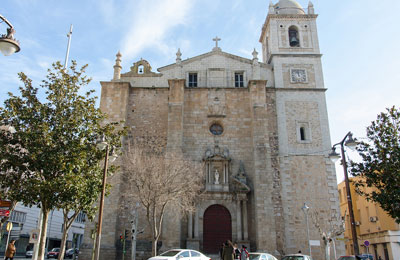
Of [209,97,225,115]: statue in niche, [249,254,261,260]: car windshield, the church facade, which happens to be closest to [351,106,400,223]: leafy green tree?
[249,254,261,260]: car windshield

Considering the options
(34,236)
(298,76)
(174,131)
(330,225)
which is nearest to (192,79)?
(174,131)

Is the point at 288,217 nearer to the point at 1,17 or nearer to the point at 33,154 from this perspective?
the point at 33,154

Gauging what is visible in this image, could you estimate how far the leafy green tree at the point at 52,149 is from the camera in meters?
11.6

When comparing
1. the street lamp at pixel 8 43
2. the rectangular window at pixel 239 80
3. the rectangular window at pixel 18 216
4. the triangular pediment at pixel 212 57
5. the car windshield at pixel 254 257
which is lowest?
the car windshield at pixel 254 257

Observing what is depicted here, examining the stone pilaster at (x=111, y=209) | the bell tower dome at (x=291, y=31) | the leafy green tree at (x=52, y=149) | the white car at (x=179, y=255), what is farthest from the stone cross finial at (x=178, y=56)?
the white car at (x=179, y=255)

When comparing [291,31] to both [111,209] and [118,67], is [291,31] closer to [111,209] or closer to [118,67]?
[118,67]

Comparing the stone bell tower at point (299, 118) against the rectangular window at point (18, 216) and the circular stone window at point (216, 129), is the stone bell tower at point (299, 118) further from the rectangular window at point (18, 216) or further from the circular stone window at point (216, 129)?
the rectangular window at point (18, 216)

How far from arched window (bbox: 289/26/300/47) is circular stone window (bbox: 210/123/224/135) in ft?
29.2

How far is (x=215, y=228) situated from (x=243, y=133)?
646 cm

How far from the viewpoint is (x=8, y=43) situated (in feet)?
20.2

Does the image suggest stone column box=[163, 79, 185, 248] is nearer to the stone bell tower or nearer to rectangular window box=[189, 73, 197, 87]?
rectangular window box=[189, 73, 197, 87]

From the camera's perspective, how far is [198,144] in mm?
22875

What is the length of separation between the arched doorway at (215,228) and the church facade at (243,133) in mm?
60

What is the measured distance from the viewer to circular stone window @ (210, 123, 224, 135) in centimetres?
2336
